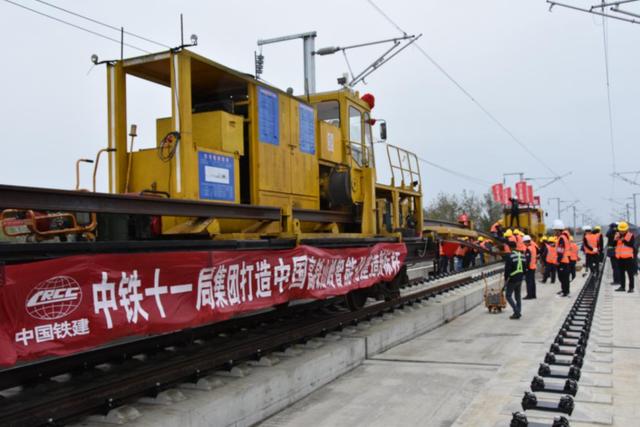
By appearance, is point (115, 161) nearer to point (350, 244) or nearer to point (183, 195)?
point (183, 195)

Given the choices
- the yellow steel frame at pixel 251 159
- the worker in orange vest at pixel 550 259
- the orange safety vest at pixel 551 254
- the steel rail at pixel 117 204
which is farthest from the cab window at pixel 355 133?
the orange safety vest at pixel 551 254

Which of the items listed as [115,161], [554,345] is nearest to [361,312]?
[554,345]

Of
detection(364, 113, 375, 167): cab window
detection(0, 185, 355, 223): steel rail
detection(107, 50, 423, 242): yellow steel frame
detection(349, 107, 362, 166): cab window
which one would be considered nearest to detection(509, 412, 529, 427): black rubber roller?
detection(0, 185, 355, 223): steel rail

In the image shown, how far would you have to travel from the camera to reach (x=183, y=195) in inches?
253

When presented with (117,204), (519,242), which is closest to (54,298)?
(117,204)

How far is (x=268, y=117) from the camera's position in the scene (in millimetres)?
8000

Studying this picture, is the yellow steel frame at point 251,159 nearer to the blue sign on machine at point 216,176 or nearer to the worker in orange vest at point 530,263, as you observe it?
the blue sign on machine at point 216,176

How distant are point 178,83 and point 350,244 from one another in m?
3.88

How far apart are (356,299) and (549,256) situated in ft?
31.8

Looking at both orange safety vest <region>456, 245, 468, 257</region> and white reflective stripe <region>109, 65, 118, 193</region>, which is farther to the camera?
orange safety vest <region>456, 245, 468, 257</region>

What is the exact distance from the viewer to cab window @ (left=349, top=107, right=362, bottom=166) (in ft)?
34.7

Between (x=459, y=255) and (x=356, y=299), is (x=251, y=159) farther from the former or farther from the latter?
(x=459, y=255)

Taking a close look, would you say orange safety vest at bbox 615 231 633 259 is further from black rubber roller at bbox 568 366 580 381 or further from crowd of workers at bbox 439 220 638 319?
black rubber roller at bbox 568 366 580 381

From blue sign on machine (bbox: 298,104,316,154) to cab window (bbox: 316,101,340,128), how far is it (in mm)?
1289
